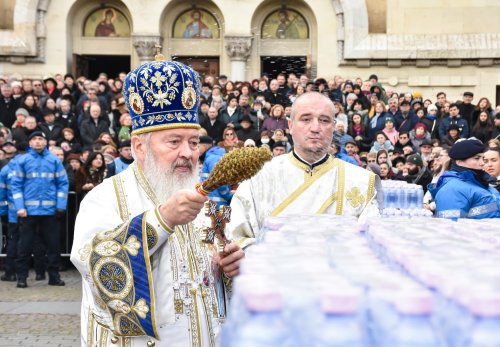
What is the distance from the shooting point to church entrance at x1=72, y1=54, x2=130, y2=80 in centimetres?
2426

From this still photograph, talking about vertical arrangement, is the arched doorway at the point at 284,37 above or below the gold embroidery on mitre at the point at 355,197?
above

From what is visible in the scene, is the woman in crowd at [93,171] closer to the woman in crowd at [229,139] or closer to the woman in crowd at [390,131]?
the woman in crowd at [229,139]

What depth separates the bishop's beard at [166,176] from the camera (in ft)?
10.6

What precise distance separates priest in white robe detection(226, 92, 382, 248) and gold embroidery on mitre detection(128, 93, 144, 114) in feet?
3.10

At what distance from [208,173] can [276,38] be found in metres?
15.1

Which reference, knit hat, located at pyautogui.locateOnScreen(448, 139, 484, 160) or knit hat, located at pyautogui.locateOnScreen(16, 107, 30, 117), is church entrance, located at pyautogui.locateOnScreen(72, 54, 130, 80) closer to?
knit hat, located at pyautogui.locateOnScreen(16, 107, 30, 117)

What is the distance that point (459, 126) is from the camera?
47.2ft

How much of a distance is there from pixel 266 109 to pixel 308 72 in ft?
28.7

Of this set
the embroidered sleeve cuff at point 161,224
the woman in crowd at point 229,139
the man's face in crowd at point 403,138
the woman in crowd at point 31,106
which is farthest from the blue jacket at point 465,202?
the woman in crowd at point 31,106

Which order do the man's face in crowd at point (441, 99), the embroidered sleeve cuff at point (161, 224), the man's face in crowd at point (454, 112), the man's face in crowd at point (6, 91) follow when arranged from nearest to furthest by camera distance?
the embroidered sleeve cuff at point (161, 224) → the man's face in crowd at point (454, 112) → the man's face in crowd at point (6, 91) → the man's face in crowd at point (441, 99)

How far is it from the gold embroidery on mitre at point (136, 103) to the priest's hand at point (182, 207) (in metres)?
0.70

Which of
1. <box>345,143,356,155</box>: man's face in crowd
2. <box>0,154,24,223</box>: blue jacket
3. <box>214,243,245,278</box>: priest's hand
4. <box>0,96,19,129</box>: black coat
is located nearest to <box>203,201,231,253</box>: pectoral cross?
<box>214,243,245,278</box>: priest's hand

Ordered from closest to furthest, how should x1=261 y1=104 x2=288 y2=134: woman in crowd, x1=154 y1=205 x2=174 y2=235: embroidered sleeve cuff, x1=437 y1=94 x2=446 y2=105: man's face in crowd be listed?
x1=154 y1=205 x2=174 y2=235: embroidered sleeve cuff
x1=261 y1=104 x2=288 y2=134: woman in crowd
x1=437 y1=94 x2=446 y2=105: man's face in crowd

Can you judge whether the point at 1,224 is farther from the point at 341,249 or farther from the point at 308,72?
the point at 308,72
